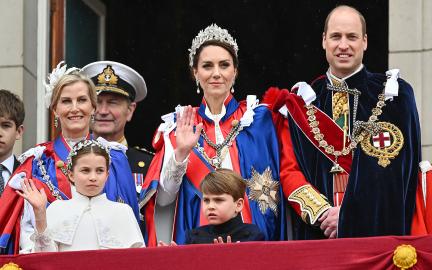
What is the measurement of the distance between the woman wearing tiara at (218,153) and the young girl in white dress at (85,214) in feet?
1.59

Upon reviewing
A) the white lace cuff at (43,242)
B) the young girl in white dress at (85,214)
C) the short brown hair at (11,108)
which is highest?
the short brown hair at (11,108)

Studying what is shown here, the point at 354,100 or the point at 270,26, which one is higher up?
the point at 270,26

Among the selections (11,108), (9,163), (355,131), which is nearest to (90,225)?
(9,163)

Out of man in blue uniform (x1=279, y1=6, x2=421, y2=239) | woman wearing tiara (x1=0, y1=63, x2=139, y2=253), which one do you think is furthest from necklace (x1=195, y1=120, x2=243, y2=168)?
woman wearing tiara (x1=0, y1=63, x2=139, y2=253)

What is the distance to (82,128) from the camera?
808 cm

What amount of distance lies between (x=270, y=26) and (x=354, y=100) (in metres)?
5.28

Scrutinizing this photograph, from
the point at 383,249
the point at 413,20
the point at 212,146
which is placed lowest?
the point at 383,249

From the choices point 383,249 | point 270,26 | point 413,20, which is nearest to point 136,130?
point 270,26

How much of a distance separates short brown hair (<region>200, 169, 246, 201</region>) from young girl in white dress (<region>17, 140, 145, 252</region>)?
43 cm

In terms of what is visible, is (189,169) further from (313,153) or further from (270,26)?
(270,26)

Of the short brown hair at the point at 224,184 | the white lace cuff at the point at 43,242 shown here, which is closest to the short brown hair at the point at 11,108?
the white lace cuff at the point at 43,242

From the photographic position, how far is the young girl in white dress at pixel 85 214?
7312 millimetres

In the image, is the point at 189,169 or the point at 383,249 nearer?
the point at 383,249

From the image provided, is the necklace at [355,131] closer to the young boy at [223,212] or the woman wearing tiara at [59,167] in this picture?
the young boy at [223,212]
